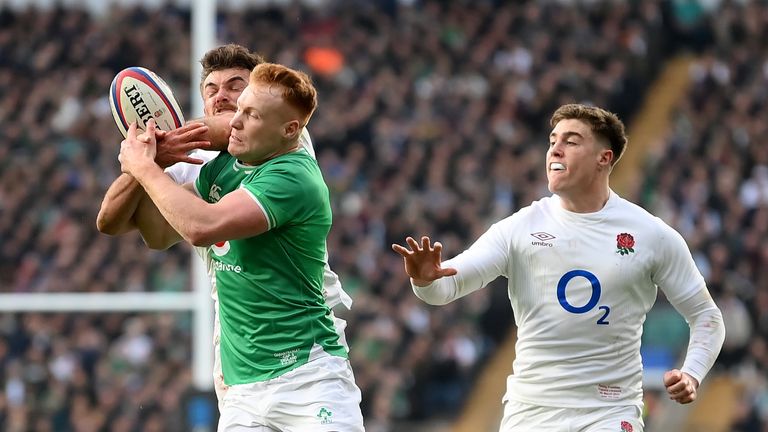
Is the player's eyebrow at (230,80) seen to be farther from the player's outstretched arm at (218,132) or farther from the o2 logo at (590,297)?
the o2 logo at (590,297)

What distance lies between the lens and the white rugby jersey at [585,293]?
5.39m

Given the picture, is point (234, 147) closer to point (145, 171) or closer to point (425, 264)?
point (145, 171)

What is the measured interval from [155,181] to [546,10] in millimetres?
17097

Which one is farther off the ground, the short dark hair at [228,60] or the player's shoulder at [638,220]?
the short dark hair at [228,60]

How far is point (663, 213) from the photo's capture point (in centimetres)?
1652

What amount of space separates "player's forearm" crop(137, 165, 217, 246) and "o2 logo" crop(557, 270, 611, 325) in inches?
66.8

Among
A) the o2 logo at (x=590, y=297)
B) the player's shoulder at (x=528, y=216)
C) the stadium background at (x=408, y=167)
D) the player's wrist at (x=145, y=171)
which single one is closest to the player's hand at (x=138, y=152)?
the player's wrist at (x=145, y=171)

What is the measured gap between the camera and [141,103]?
16.4 ft

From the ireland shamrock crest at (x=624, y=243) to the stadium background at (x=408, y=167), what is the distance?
15.7ft

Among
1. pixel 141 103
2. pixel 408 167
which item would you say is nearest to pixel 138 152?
pixel 141 103

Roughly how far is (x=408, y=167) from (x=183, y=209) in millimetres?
13352

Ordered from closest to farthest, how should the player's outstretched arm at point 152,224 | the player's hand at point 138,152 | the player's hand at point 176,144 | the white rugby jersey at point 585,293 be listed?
1. the player's hand at point 138,152
2. the player's hand at point 176,144
3. the player's outstretched arm at point 152,224
4. the white rugby jersey at point 585,293

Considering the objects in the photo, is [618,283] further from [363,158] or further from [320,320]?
[363,158]

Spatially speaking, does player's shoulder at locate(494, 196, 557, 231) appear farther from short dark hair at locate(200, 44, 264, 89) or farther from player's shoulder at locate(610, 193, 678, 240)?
short dark hair at locate(200, 44, 264, 89)
